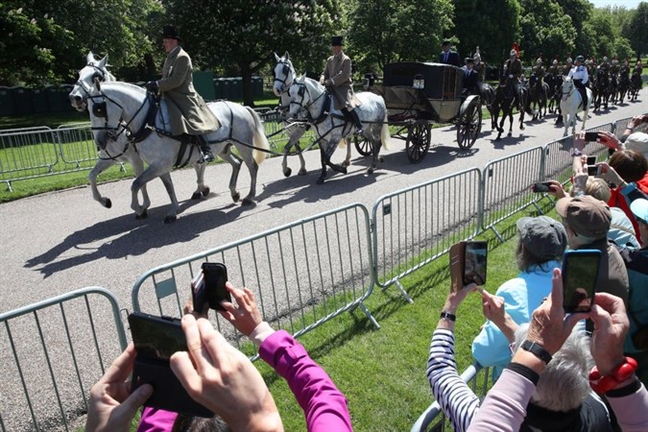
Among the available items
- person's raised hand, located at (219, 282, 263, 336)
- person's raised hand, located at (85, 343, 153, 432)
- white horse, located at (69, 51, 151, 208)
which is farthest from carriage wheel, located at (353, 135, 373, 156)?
person's raised hand, located at (85, 343, 153, 432)

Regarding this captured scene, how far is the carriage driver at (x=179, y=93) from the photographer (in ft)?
25.4

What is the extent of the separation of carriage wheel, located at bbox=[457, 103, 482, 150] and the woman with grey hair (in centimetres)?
1226

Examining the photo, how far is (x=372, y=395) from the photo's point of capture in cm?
399

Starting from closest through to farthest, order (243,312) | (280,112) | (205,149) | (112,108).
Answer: (243,312), (112,108), (205,149), (280,112)

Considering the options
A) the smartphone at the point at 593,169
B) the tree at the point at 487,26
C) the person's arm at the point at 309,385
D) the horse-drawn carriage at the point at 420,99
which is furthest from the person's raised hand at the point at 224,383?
the tree at the point at 487,26

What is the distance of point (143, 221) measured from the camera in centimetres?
829

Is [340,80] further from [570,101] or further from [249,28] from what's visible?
[249,28]

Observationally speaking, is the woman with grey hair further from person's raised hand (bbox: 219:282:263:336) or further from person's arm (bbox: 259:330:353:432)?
person's raised hand (bbox: 219:282:263:336)

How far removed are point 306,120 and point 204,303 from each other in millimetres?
8780

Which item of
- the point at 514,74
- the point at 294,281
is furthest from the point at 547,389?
the point at 514,74

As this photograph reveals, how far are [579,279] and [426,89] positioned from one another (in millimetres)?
11844

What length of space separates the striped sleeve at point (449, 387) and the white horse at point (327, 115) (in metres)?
8.50

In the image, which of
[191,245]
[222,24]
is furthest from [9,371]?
[222,24]

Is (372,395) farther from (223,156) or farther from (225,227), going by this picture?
(223,156)
